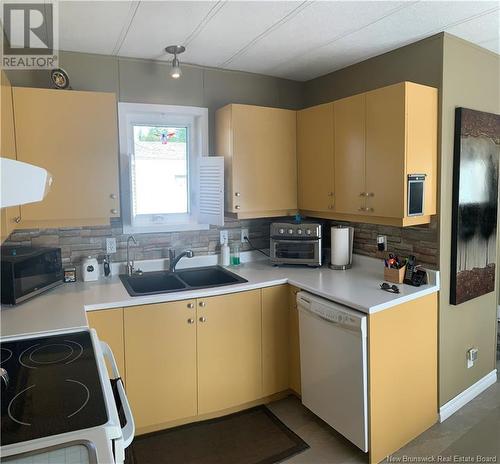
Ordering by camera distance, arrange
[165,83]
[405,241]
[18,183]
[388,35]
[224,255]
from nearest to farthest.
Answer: [18,183] < [388,35] < [405,241] < [165,83] < [224,255]

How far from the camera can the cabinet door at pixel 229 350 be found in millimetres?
2562

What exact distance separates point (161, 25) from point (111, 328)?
5.72ft

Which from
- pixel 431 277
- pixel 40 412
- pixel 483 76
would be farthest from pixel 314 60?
pixel 40 412

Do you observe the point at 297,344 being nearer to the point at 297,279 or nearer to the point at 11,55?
the point at 297,279

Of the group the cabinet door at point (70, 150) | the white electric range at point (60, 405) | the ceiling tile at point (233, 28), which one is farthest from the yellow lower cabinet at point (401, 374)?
the cabinet door at point (70, 150)

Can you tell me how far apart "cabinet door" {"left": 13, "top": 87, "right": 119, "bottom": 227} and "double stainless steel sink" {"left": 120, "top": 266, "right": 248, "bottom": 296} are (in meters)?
0.53

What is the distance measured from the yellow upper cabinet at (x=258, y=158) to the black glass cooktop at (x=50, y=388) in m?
1.58

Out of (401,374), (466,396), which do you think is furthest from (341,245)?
(466,396)

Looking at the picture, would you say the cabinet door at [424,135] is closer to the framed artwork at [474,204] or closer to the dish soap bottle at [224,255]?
the framed artwork at [474,204]

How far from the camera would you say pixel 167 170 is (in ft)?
10.2

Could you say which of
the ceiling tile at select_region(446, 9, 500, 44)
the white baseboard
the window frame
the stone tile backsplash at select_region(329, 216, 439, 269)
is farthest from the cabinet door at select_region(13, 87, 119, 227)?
the white baseboard

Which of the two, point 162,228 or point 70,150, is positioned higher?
point 70,150

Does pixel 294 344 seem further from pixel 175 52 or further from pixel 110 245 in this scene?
pixel 175 52

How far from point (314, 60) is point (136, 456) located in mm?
2853
